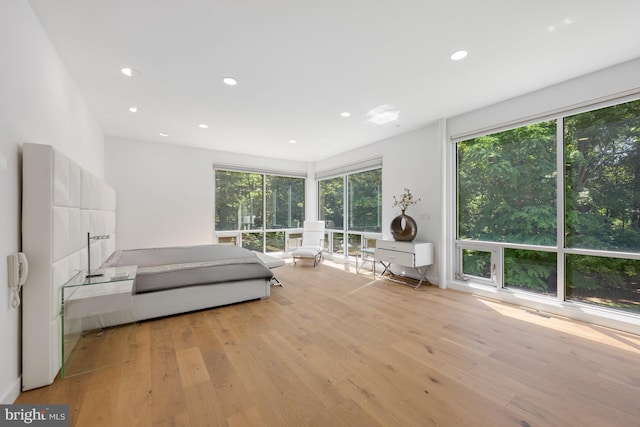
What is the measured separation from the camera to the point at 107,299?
92.1 inches

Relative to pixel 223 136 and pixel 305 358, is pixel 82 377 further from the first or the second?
pixel 223 136

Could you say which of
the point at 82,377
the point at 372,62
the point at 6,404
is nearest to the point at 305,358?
the point at 82,377

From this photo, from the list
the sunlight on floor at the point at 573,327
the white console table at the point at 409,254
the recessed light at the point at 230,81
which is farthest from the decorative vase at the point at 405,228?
the recessed light at the point at 230,81

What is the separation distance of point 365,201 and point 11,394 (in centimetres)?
538

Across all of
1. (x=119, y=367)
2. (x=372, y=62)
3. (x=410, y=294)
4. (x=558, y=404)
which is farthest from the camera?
(x=410, y=294)

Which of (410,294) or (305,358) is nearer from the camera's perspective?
(305,358)

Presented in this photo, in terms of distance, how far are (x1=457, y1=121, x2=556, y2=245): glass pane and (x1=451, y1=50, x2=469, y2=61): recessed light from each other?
161 centimetres

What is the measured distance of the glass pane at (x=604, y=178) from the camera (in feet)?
8.76

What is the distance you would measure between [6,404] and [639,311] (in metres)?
5.08

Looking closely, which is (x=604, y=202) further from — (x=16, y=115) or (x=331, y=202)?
(x=16, y=115)

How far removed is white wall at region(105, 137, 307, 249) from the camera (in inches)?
195

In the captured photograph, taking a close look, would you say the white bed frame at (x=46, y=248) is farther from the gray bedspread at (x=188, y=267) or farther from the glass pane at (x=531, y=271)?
the glass pane at (x=531, y=271)

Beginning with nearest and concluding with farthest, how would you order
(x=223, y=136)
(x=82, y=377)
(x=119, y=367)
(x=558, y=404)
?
(x=558, y=404) → (x=82, y=377) → (x=119, y=367) → (x=223, y=136)

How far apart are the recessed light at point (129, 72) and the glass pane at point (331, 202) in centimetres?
457
